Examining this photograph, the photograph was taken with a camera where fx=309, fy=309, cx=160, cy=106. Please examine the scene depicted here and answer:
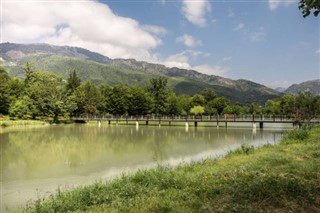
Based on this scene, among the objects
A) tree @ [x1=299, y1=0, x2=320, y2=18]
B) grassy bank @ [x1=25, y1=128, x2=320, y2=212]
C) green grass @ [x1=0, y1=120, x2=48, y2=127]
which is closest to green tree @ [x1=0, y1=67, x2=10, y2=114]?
green grass @ [x1=0, y1=120, x2=48, y2=127]

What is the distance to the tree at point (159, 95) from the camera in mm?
82875

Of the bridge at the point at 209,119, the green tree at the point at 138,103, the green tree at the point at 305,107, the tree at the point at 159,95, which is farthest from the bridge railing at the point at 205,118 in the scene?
the tree at the point at 159,95

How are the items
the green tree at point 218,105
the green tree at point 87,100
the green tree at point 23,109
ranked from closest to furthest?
the green tree at point 23,109
the green tree at point 87,100
the green tree at point 218,105

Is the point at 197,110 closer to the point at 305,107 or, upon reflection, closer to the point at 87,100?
the point at 87,100

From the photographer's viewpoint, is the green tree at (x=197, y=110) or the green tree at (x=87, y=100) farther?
the green tree at (x=197, y=110)

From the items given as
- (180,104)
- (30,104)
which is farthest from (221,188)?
(180,104)

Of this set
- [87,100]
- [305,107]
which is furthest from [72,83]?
[305,107]

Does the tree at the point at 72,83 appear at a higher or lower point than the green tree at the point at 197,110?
higher

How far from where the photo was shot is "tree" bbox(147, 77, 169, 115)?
8288 centimetres

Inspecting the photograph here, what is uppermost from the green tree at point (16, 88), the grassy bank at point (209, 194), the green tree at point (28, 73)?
the green tree at point (28, 73)

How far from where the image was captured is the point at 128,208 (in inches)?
306

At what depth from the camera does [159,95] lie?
8312cm

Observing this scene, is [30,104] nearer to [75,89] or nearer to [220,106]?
[75,89]

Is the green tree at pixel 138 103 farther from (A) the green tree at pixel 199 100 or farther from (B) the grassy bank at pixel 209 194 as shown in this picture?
(B) the grassy bank at pixel 209 194
